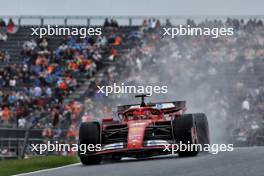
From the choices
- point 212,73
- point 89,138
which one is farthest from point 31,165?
point 212,73

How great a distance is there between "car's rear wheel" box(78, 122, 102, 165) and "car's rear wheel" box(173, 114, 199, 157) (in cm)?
158

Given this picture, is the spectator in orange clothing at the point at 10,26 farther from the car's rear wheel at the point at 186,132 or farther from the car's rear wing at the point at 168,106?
the car's rear wheel at the point at 186,132

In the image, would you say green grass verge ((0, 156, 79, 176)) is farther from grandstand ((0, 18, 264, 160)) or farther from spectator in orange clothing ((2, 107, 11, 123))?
spectator in orange clothing ((2, 107, 11, 123))

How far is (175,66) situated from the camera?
31.4 m

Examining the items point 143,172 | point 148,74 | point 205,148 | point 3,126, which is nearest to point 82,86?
point 148,74

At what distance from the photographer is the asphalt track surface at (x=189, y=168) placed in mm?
13047

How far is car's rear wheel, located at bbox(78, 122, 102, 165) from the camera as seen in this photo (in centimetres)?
1684

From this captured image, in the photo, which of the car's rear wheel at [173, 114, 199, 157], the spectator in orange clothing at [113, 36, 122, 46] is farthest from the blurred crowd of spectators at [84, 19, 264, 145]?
the car's rear wheel at [173, 114, 199, 157]

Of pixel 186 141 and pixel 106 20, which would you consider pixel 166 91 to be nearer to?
pixel 106 20

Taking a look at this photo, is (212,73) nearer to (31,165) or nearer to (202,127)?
(202,127)

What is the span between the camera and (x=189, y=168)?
13977mm

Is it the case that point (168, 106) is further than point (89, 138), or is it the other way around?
point (168, 106)

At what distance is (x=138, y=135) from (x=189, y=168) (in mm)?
2977

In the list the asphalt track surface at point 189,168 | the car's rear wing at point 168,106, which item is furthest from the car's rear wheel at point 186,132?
the car's rear wing at point 168,106
